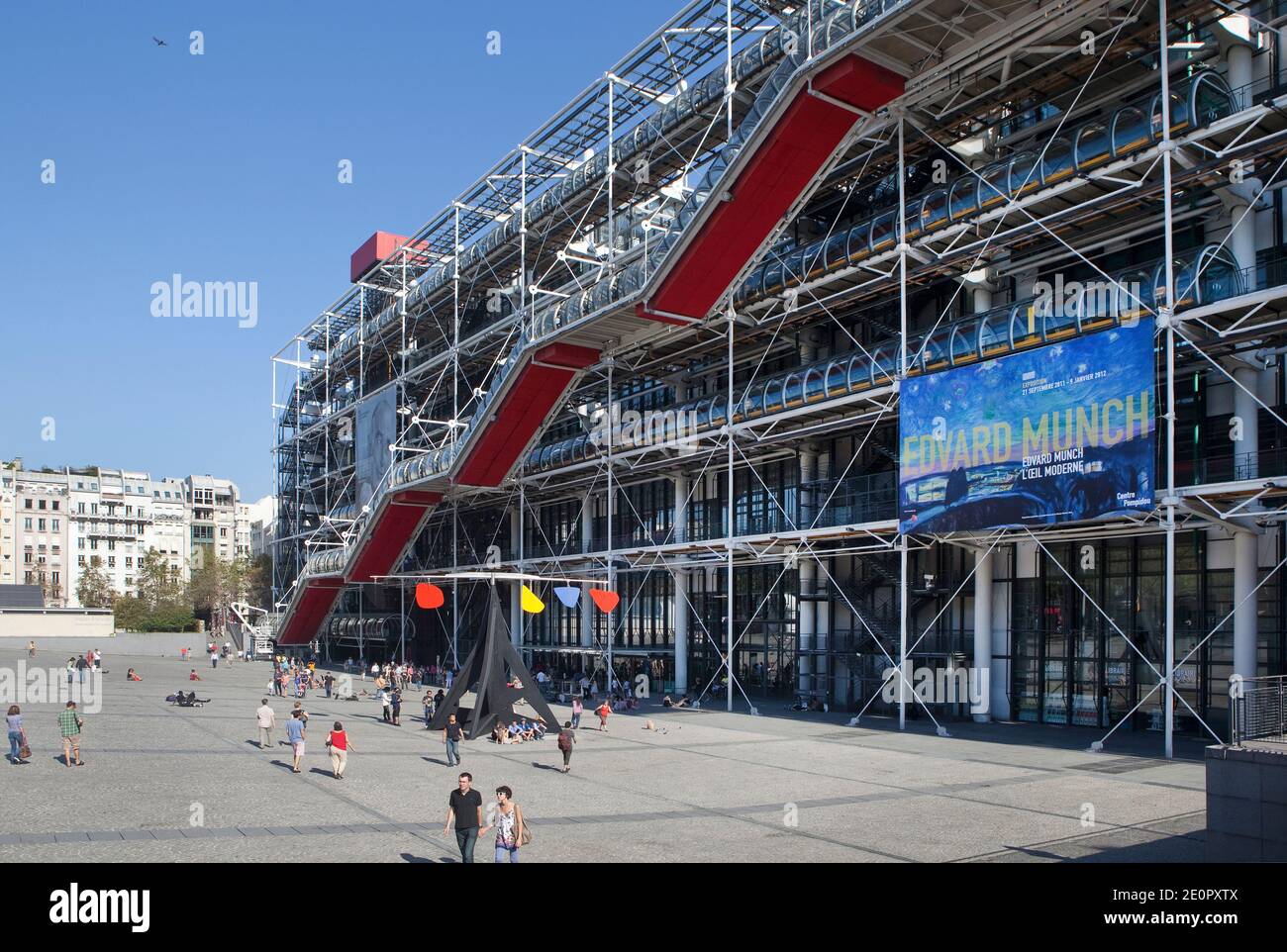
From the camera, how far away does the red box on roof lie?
6600cm

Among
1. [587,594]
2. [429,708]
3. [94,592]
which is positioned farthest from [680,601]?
[94,592]

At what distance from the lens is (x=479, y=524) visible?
53594 mm

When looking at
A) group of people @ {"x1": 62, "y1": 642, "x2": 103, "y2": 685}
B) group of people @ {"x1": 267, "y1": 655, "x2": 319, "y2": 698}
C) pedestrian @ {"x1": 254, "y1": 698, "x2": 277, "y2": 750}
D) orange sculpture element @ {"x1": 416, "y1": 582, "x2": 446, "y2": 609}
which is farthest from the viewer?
group of people @ {"x1": 62, "y1": 642, "x2": 103, "y2": 685}

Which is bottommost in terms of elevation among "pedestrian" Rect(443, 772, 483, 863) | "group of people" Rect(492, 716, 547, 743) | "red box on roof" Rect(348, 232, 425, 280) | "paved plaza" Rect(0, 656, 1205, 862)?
"group of people" Rect(492, 716, 547, 743)

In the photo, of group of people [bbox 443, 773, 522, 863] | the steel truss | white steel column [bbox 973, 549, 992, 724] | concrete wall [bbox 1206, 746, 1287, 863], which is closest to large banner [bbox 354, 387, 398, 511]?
the steel truss

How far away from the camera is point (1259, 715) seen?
508 inches

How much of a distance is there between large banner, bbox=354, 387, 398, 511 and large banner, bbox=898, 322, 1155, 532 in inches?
1140

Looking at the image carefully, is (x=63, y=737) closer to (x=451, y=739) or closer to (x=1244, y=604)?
(x=451, y=739)

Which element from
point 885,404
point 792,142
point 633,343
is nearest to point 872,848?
point 885,404

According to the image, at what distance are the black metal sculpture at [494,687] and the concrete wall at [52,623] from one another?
4757cm

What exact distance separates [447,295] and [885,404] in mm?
26677

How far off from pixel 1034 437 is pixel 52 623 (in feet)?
200

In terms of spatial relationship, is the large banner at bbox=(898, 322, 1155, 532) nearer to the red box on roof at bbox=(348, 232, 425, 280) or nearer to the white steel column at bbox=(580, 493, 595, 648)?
the white steel column at bbox=(580, 493, 595, 648)
